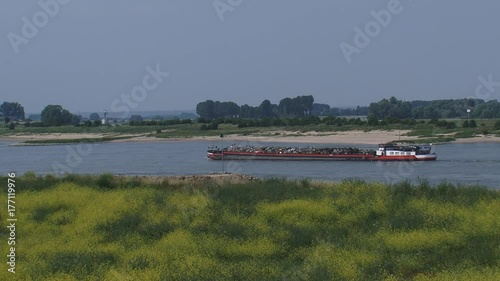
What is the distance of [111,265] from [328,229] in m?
4.96

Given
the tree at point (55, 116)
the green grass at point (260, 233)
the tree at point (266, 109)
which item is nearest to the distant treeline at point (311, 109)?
the tree at point (266, 109)

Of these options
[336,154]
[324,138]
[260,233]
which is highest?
[260,233]

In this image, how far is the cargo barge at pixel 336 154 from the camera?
44750 millimetres

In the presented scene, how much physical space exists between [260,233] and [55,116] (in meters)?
92.7

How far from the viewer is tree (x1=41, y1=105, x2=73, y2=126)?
99.8 m

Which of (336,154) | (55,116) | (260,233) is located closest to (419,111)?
(55,116)

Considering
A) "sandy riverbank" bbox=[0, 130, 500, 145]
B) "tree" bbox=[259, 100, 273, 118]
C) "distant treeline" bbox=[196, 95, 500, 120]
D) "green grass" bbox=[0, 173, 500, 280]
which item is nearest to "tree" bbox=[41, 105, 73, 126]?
"sandy riverbank" bbox=[0, 130, 500, 145]

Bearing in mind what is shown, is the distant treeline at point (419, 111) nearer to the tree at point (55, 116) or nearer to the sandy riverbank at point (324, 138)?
the sandy riverbank at point (324, 138)

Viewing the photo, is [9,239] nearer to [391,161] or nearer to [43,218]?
[43,218]

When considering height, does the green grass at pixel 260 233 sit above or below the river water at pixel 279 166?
above

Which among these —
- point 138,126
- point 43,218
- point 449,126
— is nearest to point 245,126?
point 138,126

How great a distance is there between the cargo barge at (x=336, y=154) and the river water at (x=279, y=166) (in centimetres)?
89

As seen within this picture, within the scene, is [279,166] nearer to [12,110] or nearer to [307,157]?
[307,157]

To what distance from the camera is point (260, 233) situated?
13.7 meters
